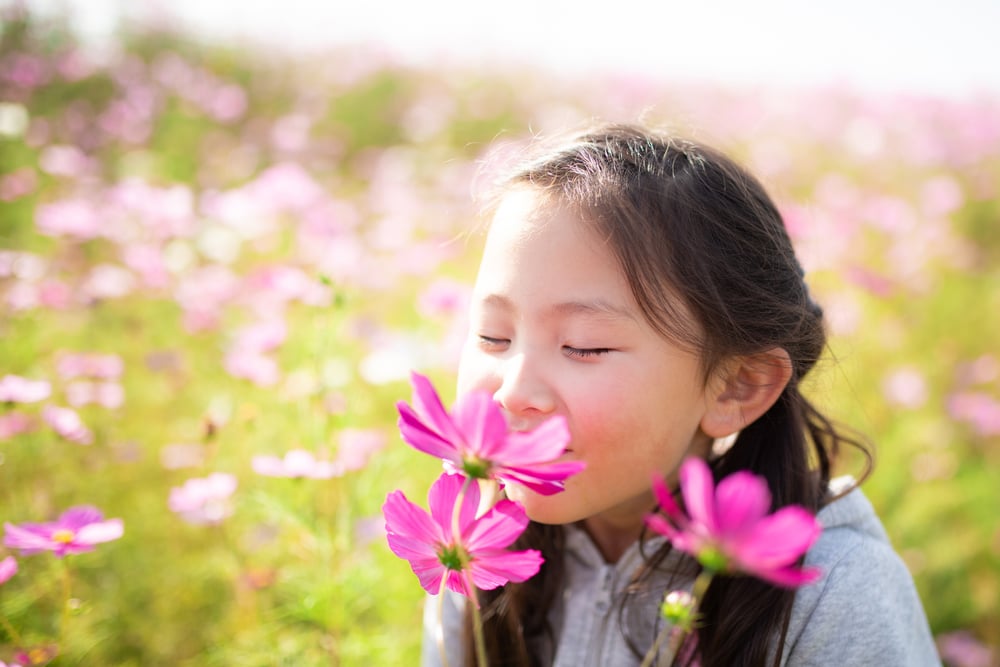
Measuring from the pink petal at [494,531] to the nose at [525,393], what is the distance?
17cm

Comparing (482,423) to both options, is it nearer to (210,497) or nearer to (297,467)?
(297,467)

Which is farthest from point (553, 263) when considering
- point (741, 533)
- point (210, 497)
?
point (210, 497)

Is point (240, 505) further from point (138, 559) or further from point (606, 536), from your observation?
point (606, 536)

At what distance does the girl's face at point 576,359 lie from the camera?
28.4 inches

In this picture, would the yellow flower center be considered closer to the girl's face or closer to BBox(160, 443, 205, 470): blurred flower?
the girl's face

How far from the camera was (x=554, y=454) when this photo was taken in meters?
0.46

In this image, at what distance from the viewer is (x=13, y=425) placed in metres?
1.34

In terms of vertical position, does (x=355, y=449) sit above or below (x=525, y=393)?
below

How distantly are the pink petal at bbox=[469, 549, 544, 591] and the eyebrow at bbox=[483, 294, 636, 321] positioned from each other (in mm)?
263

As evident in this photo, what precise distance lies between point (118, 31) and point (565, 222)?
5.19 m

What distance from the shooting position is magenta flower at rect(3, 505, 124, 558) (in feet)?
2.43

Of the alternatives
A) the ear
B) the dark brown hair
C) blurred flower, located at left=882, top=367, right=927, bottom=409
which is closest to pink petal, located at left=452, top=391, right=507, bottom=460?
the dark brown hair

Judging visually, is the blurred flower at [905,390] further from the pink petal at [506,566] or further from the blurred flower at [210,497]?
the pink petal at [506,566]

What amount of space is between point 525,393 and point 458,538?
0.20m
